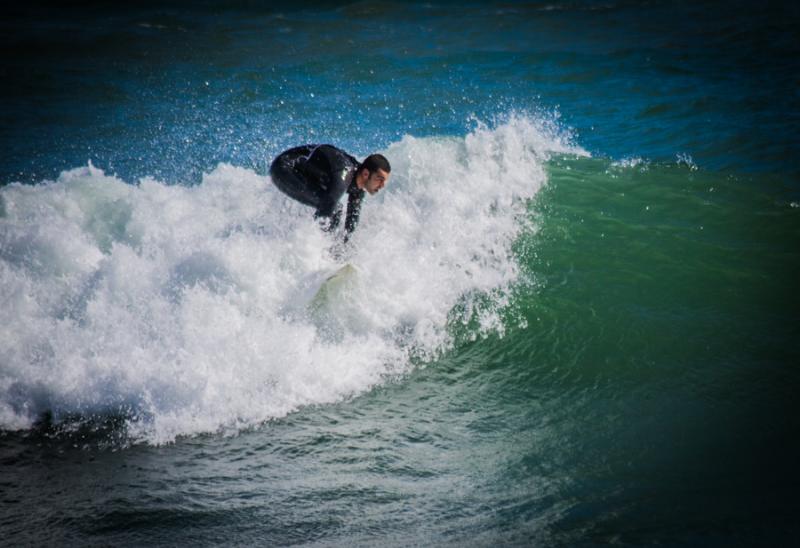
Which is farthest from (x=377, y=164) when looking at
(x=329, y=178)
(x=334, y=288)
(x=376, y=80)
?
(x=376, y=80)

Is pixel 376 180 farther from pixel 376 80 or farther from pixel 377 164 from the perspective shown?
pixel 376 80

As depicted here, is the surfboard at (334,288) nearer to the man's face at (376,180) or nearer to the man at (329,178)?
the man at (329,178)

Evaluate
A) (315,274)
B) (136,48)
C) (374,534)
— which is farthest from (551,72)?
(374,534)

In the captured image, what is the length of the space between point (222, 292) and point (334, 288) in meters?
0.97

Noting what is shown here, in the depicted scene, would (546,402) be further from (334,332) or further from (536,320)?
(334,332)

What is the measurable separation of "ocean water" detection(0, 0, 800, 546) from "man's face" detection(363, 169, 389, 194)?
33.6 inches

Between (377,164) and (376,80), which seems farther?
(376,80)

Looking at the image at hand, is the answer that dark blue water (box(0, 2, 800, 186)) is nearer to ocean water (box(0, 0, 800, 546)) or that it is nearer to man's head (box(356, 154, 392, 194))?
ocean water (box(0, 0, 800, 546))

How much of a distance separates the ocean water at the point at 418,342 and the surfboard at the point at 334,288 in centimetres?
5

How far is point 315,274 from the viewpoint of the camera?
5738 millimetres

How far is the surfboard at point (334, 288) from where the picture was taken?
5559mm

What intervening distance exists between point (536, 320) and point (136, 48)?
15.6 meters

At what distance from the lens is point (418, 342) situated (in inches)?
217

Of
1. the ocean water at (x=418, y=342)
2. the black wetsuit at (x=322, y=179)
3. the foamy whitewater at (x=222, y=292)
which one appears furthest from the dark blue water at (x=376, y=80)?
the black wetsuit at (x=322, y=179)
